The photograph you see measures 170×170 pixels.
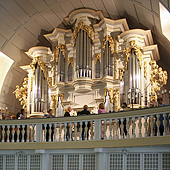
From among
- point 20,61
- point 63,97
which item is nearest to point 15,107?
point 20,61

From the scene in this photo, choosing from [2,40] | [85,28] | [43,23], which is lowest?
[2,40]

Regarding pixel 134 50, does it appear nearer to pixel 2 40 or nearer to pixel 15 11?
pixel 15 11

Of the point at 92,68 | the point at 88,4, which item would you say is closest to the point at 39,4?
the point at 88,4

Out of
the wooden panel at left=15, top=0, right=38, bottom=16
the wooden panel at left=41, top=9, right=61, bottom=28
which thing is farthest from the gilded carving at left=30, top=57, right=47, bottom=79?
the wooden panel at left=15, top=0, right=38, bottom=16

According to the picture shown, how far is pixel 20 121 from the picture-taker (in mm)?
11156

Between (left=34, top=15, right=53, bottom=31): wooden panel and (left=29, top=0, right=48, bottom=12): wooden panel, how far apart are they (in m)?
0.58

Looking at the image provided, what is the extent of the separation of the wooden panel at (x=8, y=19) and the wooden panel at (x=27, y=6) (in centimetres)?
66

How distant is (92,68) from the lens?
14.6 meters

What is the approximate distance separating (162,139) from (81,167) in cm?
279

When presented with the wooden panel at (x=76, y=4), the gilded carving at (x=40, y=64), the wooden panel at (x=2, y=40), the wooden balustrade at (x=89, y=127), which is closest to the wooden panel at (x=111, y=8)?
the wooden panel at (x=76, y=4)

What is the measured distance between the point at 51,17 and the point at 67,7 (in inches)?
38.9

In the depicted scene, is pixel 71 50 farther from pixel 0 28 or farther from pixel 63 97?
pixel 0 28

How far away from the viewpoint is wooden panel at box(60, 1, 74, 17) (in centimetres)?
1500

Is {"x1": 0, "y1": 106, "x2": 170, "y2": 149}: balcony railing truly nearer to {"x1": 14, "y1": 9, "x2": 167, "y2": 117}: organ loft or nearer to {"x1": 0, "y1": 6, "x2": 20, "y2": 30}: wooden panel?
{"x1": 14, "y1": 9, "x2": 167, "y2": 117}: organ loft
